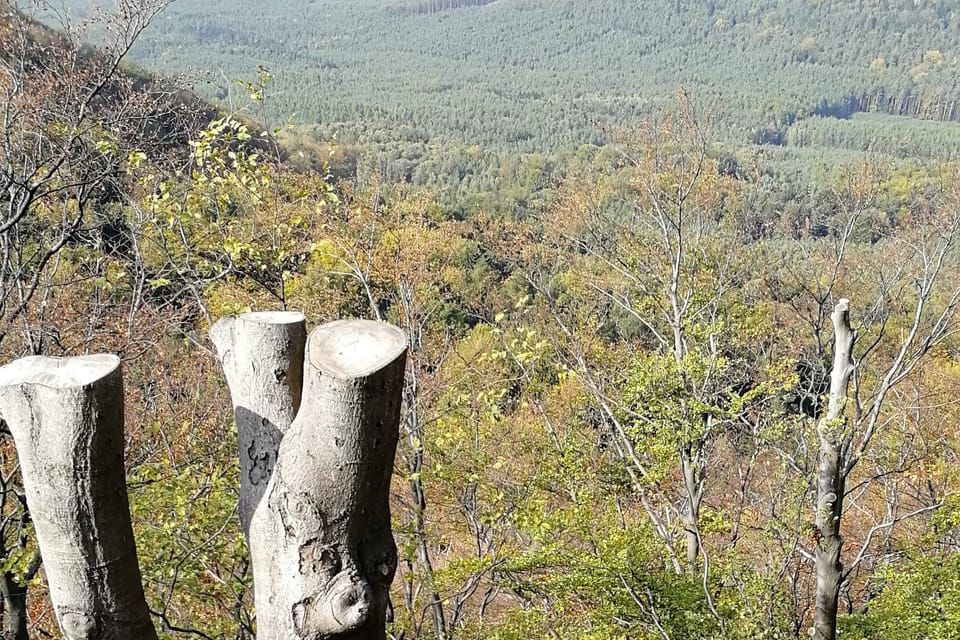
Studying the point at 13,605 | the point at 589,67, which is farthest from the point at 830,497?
the point at 589,67

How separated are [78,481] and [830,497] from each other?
15.7 ft

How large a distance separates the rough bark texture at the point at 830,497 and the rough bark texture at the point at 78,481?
4.46 meters

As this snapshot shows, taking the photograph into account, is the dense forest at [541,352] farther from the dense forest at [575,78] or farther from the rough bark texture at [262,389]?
the dense forest at [575,78]

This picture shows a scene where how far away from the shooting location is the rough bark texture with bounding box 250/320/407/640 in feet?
5.32

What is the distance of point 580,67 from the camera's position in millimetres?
178125

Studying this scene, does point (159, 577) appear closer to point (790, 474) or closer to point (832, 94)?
point (790, 474)

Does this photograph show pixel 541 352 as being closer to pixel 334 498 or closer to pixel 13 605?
pixel 13 605

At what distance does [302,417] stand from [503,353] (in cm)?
482

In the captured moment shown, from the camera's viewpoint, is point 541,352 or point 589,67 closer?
point 541,352

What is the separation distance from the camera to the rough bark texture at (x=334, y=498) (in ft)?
5.32

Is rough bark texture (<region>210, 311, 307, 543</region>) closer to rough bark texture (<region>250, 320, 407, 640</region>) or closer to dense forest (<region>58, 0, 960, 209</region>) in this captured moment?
rough bark texture (<region>250, 320, 407, 640</region>)

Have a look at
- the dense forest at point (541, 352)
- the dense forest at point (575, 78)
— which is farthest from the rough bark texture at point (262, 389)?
the dense forest at point (575, 78)

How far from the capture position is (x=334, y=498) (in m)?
1.67

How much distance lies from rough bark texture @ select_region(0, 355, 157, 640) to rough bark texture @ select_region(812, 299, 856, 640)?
4460 mm
